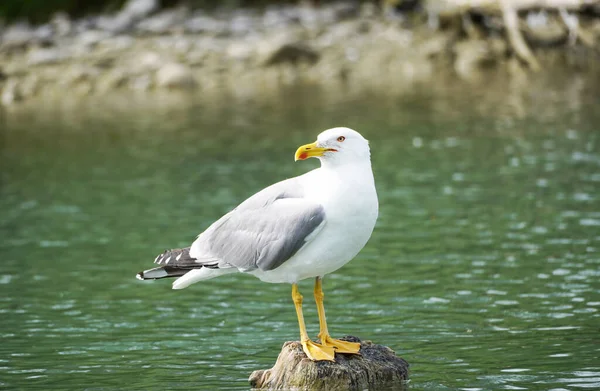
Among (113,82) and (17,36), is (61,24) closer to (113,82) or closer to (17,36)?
(17,36)

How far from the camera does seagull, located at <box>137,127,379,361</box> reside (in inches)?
420

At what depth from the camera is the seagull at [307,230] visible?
35.0ft

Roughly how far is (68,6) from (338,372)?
37.9m

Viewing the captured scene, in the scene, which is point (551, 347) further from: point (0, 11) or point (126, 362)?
point (0, 11)

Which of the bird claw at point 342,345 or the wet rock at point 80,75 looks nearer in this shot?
the bird claw at point 342,345

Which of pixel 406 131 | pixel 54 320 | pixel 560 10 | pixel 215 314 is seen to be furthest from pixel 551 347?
pixel 560 10

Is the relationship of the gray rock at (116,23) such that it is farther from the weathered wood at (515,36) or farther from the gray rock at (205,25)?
the weathered wood at (515,36)

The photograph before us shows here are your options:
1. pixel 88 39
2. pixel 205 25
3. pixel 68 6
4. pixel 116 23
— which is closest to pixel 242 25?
pixel 205 25

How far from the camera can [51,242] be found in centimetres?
2042

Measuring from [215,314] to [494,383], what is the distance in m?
5.01

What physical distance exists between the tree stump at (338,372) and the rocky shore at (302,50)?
24.5 metres

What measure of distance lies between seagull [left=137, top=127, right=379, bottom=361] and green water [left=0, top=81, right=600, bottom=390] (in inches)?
54.9

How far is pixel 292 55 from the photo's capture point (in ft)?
130

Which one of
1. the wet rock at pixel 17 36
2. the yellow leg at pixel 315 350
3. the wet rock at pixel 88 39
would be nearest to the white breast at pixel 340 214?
the yellow leg at pixel 315 350
